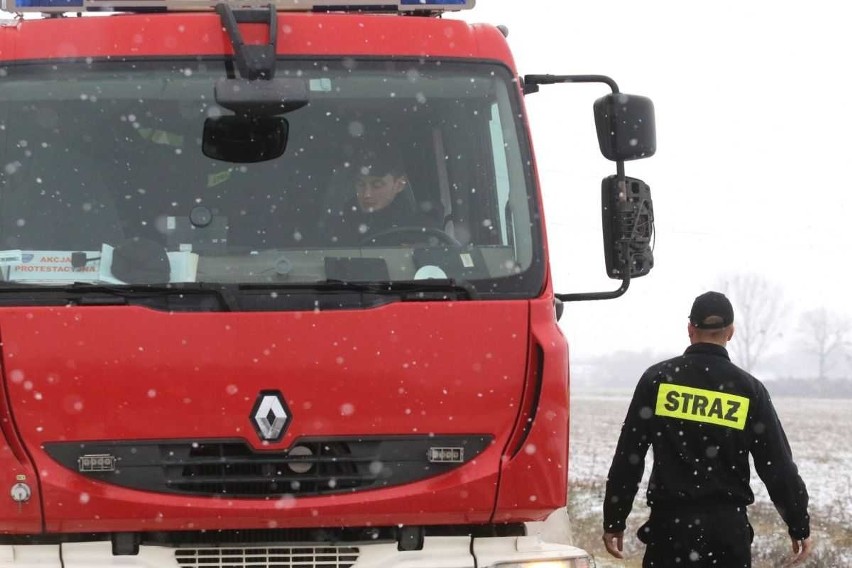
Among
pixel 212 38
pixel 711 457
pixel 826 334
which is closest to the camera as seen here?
pixel 212 38

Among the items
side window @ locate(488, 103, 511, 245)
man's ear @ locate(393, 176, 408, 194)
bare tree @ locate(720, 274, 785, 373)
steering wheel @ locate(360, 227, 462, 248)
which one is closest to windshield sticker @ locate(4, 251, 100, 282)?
steering wheel @ locate(360, 227, 462, 248)

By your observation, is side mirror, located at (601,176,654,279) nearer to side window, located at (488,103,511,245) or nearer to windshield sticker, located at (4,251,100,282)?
side window, located at (488,103,511,245)

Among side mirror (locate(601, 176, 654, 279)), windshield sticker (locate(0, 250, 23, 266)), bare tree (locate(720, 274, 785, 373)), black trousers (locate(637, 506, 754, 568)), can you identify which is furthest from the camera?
bare tree (locate(720, 274, 785, 373))

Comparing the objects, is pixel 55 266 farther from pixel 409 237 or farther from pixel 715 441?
pixel 715 441

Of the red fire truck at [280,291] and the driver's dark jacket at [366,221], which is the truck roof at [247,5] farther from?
the driver's dark jacket at [366,221]

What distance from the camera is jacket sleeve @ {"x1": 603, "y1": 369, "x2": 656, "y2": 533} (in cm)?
609

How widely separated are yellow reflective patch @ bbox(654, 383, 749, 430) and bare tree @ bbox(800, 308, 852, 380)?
111 metres

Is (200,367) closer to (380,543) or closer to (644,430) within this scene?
(380,543)

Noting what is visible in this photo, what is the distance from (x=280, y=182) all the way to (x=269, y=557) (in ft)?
4.76

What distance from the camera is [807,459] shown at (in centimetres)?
2191

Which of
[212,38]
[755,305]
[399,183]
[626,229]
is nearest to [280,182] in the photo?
[399,183]

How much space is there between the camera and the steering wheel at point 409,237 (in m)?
5.27

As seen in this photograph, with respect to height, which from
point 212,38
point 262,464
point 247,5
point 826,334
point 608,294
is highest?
point 247,5

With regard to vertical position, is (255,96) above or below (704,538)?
above
